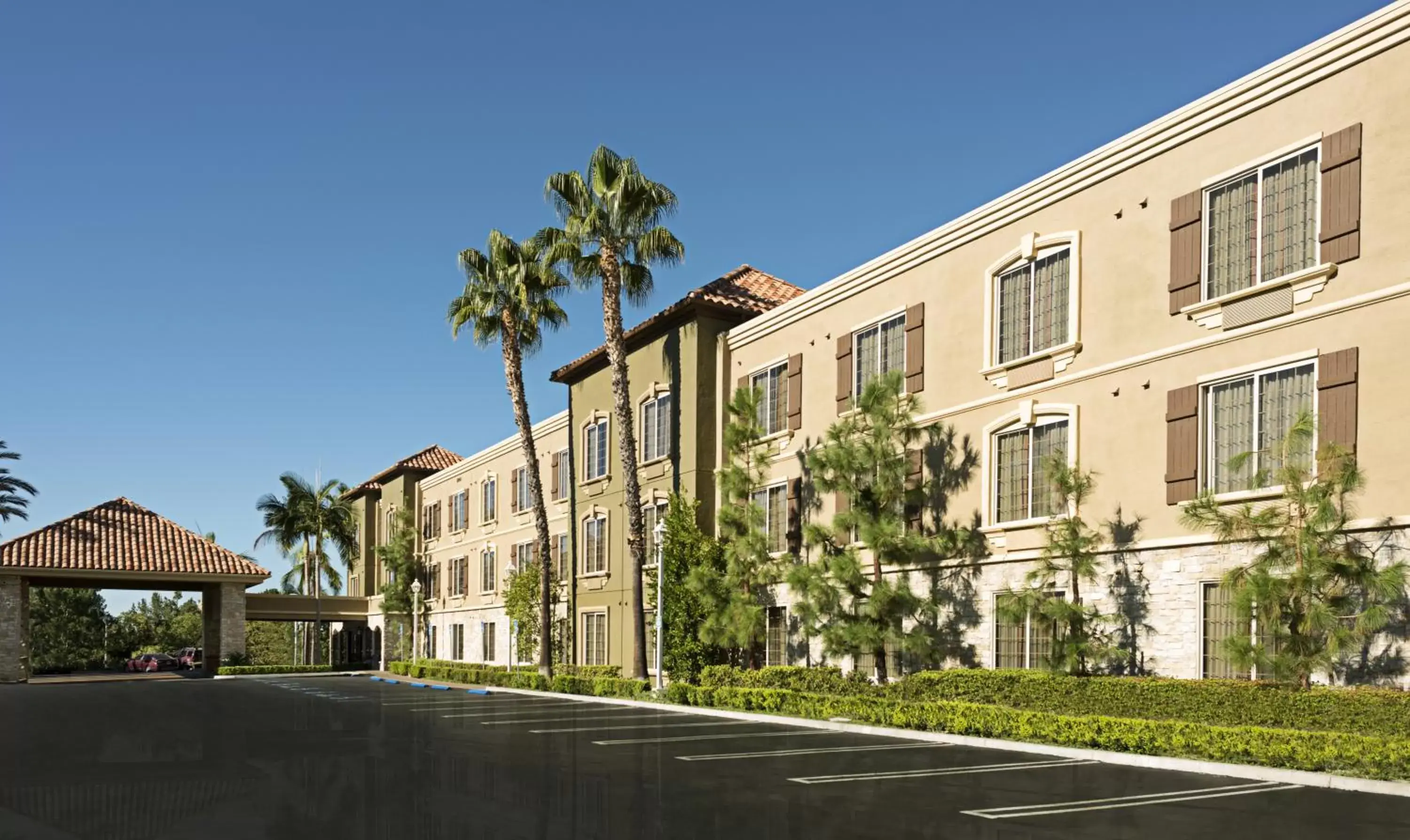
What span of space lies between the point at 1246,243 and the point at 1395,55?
3.49 meters

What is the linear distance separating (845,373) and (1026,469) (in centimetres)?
670

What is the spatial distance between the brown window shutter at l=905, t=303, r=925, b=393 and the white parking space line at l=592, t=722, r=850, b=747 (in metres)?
8.50

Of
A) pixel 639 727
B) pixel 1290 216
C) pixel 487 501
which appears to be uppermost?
pixel 1290 216

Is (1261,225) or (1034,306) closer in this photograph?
(1261,225)

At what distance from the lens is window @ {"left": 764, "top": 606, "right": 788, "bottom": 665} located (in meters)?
30.3

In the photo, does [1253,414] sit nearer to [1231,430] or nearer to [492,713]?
[1231,430]

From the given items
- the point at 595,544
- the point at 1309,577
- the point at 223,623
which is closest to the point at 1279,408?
the point at 1309,577

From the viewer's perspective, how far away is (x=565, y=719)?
24953 millimetres

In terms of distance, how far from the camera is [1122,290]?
21.1 metres

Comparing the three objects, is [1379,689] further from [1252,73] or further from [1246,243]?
[1252,73]

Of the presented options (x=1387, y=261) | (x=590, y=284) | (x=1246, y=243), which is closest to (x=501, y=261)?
(x=590, y=284)

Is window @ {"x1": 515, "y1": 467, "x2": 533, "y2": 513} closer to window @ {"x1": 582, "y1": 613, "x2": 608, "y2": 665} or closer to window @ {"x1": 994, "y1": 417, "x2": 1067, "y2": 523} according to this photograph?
window @ {"x1": 582, "y1": 613, "x2": 608, "y2": 665}

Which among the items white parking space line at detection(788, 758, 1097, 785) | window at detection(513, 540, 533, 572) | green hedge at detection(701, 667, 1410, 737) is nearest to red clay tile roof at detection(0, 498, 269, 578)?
window at detection(513, 540, 533, 572)

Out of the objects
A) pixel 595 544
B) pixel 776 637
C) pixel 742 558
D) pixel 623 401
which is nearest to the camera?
pixel 742 558
